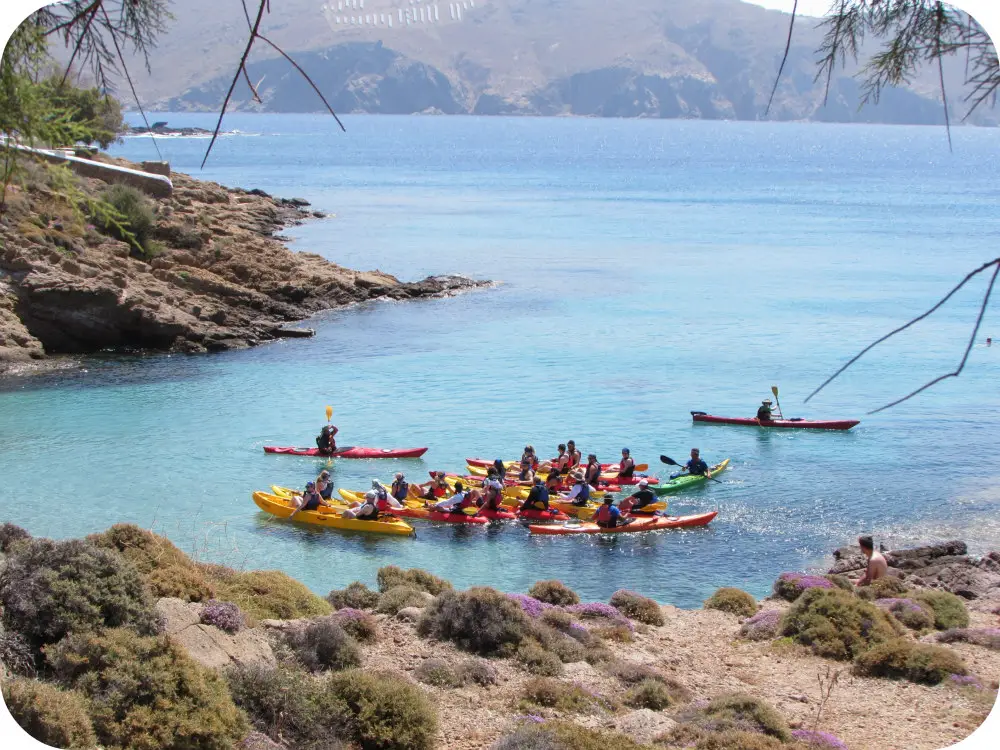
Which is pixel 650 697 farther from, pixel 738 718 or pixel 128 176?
pixel 128 176

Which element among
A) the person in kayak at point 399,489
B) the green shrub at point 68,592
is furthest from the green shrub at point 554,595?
the person in kayak at point 399,489

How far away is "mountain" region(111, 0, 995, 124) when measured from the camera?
12.6m

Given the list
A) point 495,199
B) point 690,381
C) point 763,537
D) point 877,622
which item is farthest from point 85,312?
point 495,199

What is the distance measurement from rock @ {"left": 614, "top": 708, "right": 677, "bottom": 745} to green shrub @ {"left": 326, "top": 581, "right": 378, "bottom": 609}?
507 cm

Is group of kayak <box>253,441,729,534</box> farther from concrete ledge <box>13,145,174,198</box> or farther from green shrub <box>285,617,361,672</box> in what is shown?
concrete ledge <box>13,145,174,198</box>

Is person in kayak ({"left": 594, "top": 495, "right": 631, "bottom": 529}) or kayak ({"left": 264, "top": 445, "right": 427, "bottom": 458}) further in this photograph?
kayak ({"left": 264, "top": 445, "right": 427, "bottom": 458})

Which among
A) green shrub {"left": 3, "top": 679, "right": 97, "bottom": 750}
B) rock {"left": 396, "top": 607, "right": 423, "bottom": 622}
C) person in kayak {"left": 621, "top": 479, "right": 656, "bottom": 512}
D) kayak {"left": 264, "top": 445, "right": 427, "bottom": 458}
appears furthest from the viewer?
kayak {"left": 264, "top": 445, "right": 427, "bottom": 458}

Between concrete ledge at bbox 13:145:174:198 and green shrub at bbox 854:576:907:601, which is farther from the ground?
concrete ledge at bbox 13:145:174:198

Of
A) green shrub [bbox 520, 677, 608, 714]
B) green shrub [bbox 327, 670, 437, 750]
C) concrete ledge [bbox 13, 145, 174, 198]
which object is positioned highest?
concrete ledge [bbox 13, 145, 174, 198]

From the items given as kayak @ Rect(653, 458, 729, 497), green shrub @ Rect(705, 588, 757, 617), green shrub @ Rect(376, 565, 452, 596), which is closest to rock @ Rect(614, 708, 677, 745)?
green shrub @ Rect(376, 565, 452, 596)

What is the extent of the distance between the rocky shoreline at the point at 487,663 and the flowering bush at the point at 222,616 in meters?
0.02

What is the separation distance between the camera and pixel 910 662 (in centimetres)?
1060

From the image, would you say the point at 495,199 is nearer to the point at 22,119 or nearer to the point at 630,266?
the point at 630,266

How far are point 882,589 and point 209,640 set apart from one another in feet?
34.6
